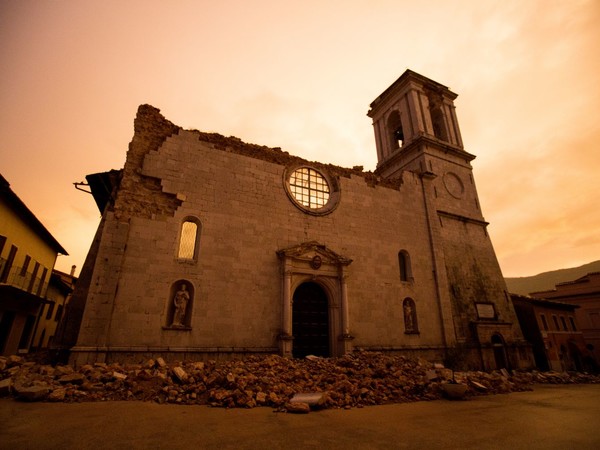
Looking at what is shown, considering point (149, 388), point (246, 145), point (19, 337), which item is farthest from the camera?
point (19, 337)

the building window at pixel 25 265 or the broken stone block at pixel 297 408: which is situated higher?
the building window at pixel 25 265

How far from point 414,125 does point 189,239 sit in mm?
15972

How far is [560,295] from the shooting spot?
113 ft

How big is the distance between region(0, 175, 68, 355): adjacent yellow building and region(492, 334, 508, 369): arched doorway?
955 inches

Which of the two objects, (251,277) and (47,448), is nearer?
(47,448)

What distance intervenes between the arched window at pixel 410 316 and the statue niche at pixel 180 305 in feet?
30.3

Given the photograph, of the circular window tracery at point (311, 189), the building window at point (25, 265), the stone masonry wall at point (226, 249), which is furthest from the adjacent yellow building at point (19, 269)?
the circular window tracery at point (311, 189)

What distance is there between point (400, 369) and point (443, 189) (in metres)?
12.2

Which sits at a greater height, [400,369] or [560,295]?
[560,295]

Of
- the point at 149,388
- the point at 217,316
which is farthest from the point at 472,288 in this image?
the point at 149,388

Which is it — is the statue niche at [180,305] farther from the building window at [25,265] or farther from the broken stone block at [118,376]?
the building window at [25,265]

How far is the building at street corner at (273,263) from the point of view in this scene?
9.62m

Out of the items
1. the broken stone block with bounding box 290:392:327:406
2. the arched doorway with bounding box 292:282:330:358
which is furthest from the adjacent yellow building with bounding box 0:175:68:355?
the broken stone block with bounding box 290:392:327:406

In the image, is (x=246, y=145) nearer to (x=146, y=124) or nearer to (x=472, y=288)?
(x=146, y=124)
